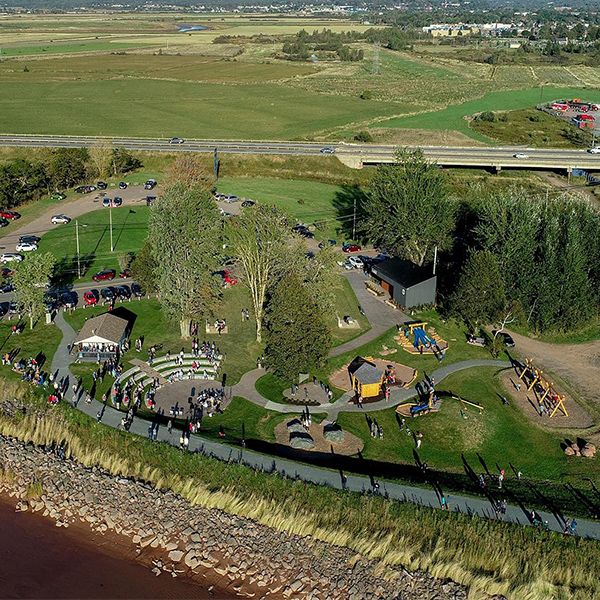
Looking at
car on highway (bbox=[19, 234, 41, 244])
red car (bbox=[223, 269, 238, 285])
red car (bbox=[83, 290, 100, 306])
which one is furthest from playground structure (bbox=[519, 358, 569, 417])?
car on highway (bbox=[19, 234, 41, 244])

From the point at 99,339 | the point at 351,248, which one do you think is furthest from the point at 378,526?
the point at 351,248

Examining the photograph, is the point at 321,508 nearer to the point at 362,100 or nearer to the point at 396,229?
the point at 396,229

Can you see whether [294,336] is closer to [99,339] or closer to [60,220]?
[99,339]

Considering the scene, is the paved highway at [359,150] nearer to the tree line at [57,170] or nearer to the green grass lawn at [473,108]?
the tree line at [57,170]

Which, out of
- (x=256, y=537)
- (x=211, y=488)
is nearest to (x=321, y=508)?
(x=256, y=537)

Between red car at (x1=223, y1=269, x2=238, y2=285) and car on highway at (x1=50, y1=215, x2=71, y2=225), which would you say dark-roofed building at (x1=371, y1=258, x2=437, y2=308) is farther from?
car on highway at (x1=50, y1=215, x2=71, y2=225)

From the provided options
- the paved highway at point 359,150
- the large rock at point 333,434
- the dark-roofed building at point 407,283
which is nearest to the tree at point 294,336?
the large rock at point 333,434
